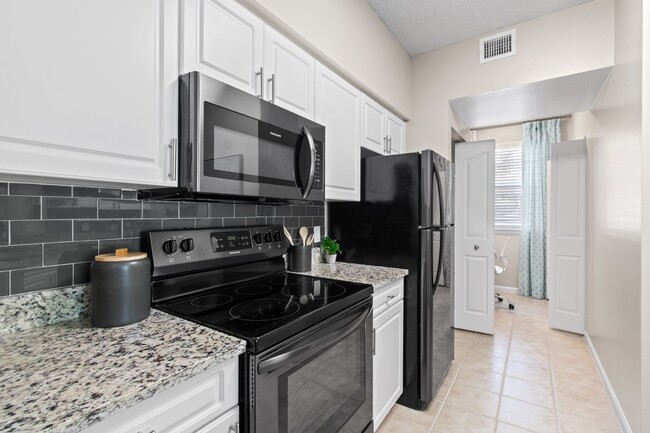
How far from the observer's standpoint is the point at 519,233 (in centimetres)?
483

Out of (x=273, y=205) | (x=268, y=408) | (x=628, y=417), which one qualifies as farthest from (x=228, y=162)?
(x=628, y=417)

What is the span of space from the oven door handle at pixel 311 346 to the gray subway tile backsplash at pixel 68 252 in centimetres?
75

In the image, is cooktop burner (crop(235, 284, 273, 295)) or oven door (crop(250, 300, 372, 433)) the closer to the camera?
oven door (crop(250, 300, 372, 433))

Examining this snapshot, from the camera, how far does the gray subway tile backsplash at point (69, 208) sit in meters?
1.03

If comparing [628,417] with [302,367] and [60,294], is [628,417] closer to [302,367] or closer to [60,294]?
[302,367]

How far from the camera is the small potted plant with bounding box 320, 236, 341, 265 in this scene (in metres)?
2.16

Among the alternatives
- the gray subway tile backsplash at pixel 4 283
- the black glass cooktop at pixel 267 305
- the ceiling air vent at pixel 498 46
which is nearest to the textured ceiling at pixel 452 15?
the ceiling air vent at pixel 498 46

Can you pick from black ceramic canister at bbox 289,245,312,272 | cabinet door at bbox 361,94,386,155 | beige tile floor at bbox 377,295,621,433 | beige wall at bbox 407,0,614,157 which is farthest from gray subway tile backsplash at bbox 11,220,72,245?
beige wall at bbox 407,0,614,157

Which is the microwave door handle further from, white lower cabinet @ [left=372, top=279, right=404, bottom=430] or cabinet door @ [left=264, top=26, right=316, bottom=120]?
white lower cabinet @ [left=372, top=279, right=404, bottom=430]

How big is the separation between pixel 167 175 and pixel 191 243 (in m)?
0.40

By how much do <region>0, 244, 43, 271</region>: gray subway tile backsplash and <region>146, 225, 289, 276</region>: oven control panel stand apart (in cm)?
33

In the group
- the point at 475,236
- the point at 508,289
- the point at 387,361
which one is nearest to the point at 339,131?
the point at 387,361

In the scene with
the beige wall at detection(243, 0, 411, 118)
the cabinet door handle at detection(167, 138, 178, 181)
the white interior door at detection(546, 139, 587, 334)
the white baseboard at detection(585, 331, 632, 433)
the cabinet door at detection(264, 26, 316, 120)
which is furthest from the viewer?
the white interior door at detection(546, 139, 587, 334)

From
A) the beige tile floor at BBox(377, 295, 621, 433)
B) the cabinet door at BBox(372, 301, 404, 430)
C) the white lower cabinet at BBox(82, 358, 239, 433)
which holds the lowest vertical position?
the beige tile floor at BBox(377, 295, 621, 433)
